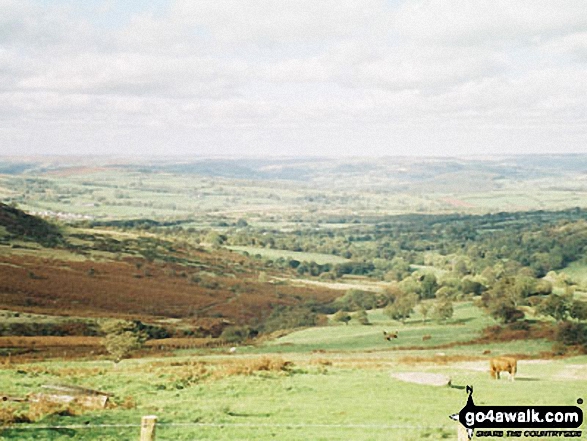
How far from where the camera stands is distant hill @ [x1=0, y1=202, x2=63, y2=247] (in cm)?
13300

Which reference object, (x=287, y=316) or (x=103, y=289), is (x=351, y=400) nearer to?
(x=287, y=316)

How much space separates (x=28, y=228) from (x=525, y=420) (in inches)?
5694

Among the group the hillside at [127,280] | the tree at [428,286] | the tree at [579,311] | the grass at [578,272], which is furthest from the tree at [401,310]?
the grass at [578,272]

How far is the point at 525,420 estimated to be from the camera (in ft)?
58.2

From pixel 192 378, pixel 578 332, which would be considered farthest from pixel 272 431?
pixel 578 332

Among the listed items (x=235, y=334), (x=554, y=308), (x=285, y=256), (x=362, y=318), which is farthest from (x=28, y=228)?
(x=554, y=308)

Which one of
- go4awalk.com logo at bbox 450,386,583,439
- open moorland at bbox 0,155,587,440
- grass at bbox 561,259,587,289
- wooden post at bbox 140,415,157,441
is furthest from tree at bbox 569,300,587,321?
wooden post at bbox 140,415,157,441

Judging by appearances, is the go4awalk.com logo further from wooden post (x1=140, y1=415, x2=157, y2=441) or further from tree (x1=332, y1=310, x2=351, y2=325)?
tree (x1=332, y1=310, x2=351, y2=325)

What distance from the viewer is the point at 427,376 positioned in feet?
102

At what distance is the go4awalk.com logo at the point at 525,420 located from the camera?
55.2 feet

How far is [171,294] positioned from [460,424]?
353ft

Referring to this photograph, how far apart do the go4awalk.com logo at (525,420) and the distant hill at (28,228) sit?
130 meters

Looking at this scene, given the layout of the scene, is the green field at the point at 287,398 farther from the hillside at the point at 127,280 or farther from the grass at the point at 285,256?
the grass at the point at 285,256

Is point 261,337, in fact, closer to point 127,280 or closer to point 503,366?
point 127,280
